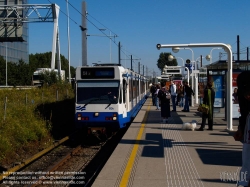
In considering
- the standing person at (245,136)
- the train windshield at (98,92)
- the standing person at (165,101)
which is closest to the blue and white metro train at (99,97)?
the train windshield at (98,92)

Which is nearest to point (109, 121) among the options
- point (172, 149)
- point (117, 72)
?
point (117, 72)

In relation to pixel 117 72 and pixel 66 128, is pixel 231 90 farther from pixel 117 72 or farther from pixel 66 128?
pixel 66 128

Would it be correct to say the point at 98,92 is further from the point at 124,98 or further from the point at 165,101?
the point at 165,101

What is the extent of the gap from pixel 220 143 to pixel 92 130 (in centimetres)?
564

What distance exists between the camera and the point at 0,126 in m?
14.5

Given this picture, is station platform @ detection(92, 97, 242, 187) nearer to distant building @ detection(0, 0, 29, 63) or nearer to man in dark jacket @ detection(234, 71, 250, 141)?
man in dark jacket @ detection(234, 71, 250, 141)

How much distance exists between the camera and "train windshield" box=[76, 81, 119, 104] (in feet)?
53.6

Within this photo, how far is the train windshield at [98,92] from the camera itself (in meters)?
16.3

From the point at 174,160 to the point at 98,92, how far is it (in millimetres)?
6926

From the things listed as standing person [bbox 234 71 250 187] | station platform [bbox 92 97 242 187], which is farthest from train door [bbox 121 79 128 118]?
standing person [bbox 234 71 250 187]

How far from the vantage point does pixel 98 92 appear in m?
16.4

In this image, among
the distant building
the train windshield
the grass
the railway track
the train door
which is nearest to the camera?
the railway track

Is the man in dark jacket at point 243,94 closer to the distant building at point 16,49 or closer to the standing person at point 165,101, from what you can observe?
the standing person at point 165,101

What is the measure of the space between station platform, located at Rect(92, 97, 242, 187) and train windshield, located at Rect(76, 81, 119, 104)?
1.80 m
